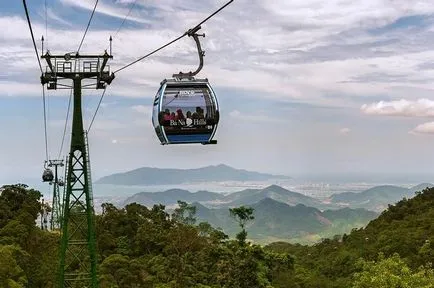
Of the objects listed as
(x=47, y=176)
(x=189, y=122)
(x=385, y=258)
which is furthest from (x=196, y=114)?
(x=385, y=258)

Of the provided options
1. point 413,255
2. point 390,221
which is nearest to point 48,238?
point 413,255

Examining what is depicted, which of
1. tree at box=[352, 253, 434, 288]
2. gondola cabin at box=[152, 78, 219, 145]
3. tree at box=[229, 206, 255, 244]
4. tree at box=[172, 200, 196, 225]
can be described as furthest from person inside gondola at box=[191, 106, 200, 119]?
tree at box=[172, 200, 196, 225]

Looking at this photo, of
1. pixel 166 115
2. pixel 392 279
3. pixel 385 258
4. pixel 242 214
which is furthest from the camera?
pixel 385 258

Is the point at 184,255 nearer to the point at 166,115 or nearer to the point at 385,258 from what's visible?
the point at 385,258

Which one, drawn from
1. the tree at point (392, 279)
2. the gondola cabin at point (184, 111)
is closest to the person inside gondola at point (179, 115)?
the gondola cabin at point (184, 111)

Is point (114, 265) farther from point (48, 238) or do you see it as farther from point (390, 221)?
point (390, 221)

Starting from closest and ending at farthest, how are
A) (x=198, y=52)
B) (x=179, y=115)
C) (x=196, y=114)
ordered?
1. (x=198, y=52)
2. (x=179, y=115)
3. (x=196, y=114)

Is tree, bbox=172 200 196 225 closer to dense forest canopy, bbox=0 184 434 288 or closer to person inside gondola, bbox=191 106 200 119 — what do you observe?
dense forest canopy, bbox=0 184 434 288
